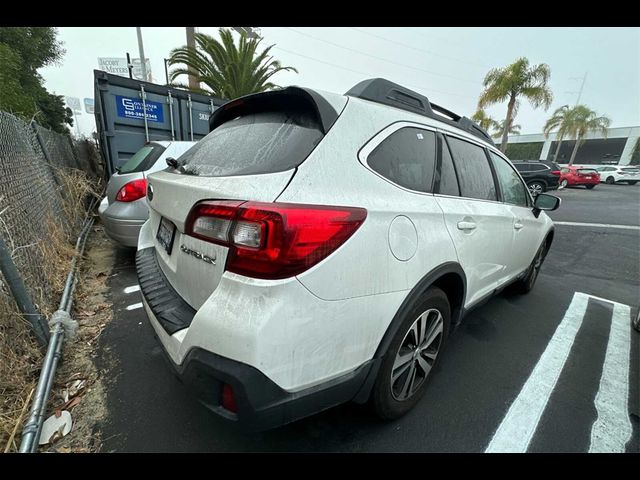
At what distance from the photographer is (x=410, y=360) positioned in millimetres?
1763

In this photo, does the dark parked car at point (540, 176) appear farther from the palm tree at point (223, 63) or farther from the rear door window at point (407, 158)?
the rear door window at point (407, 158)

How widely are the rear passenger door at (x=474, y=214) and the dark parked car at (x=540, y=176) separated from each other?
15.1 metres

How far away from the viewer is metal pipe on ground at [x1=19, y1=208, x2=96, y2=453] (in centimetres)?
→ 155

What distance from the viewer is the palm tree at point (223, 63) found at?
11.9 metres

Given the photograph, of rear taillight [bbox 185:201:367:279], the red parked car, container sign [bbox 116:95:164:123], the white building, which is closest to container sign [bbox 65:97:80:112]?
container sign [bbox 116:95:164:123]

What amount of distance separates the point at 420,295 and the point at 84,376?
239 centimetres

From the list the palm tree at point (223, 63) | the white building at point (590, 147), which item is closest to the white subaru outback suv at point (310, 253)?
the palm tree at point (223, 63)

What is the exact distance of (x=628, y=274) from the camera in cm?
462

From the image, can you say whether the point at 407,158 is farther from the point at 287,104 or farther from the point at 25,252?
the point at 25,252

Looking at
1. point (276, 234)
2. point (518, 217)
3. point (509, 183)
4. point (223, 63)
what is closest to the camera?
point (276, 234)

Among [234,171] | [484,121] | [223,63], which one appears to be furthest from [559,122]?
[234,171]

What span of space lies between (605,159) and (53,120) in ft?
188

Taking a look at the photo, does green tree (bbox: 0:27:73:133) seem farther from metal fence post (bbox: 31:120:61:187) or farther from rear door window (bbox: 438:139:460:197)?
rear door window (bbox: 438:139:460:197)
